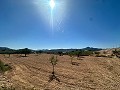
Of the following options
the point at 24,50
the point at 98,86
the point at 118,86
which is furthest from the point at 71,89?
the point at 24,50

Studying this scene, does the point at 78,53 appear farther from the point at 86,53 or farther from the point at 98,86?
the point at 98,86

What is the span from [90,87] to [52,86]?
7849 millimetres

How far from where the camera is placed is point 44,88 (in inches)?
1410

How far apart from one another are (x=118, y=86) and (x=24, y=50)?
13343cm

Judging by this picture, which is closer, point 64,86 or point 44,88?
point 44,88

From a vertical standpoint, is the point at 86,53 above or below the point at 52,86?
above

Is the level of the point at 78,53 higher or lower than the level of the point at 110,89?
higher

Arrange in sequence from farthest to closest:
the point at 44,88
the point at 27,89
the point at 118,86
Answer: the point at 118,86 < the point at 44,88 < the point at 27,89

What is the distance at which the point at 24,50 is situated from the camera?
166750mm

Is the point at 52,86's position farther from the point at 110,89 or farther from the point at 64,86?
the point at 110,89

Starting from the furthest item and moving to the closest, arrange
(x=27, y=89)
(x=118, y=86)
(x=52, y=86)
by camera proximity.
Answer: (x=118, y=86), (x=52, y=86), (x=27, y=89)

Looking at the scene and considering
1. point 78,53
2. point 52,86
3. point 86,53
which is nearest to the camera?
point 52,86

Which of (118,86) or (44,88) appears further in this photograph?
(118,86)

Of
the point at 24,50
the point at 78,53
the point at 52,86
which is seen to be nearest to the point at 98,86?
the point at 52,86
